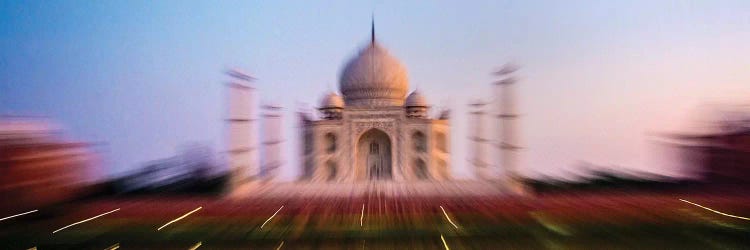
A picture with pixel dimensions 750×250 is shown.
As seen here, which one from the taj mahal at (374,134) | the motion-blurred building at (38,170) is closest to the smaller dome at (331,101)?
the taj mahal at (374,134)

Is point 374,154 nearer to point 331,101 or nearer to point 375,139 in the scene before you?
point 375,139

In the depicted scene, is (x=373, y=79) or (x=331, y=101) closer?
(x=331, y=101)

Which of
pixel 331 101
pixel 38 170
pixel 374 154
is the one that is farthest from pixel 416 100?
pixel 38 170

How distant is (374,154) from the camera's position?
20938mm

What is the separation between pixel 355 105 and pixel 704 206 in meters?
15.4

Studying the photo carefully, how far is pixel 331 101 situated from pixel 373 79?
66.5 inches

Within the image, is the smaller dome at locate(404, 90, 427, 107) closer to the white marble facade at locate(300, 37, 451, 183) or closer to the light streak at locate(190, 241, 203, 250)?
the white marble facade at locate(300, 37, 451, 183)

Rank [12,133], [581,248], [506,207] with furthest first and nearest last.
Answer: [506,207], [12,133], [581,248]

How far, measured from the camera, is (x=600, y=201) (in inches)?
300

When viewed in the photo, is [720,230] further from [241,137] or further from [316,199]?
[241,137]

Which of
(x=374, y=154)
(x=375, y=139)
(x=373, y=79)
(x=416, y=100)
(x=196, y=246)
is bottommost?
(x=196, y=246)

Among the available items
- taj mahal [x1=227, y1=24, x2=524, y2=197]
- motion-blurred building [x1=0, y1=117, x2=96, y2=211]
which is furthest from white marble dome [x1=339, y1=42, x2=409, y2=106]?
motion-blurred building [x1=0, y1=117, x2=96, y2=211]

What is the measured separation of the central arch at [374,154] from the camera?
20.8m

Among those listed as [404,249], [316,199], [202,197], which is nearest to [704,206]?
[404,249]
